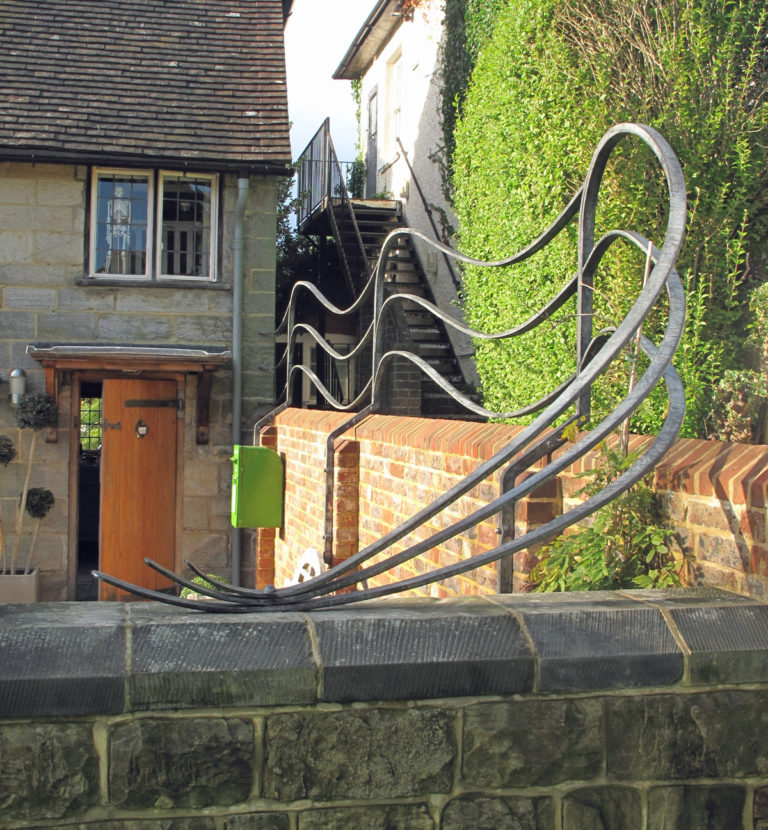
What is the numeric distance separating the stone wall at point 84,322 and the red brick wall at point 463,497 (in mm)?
3603

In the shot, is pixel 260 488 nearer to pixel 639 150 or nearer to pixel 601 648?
pixel 639 150

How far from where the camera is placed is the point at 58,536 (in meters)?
10.6

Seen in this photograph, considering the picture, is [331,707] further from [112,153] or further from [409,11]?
[409,11]

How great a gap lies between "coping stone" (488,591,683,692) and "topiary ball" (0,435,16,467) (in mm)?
9088

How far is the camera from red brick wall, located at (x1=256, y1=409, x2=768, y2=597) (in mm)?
2408

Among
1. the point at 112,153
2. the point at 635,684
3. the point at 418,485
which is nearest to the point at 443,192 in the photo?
the point at 112,153

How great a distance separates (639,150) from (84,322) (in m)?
6.61

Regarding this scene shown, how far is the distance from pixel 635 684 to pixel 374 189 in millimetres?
15890

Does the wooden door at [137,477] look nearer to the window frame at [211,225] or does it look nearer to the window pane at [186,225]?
the window frame at [211,225]

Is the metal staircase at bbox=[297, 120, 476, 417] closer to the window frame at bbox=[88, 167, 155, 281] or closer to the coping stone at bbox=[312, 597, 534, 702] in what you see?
the window frame at bbox=[88, 167, 155, 281]

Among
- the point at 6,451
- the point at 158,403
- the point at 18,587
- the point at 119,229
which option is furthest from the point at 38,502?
the point at 119,229

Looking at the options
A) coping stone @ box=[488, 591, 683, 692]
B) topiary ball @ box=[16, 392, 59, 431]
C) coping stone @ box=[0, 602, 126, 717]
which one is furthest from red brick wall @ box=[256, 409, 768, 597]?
topiary ball @ box=[16, 392, 59, 431]

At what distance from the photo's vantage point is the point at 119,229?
10891 millimetres

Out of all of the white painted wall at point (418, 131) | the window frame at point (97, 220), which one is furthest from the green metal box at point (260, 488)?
the white painted wall at point (418, 131)
